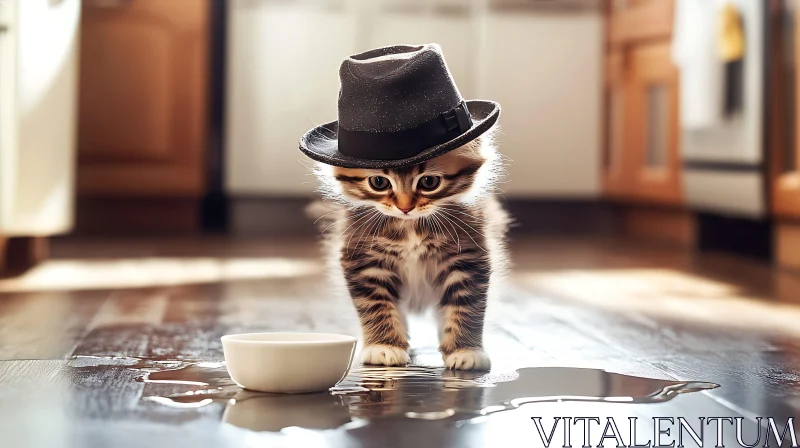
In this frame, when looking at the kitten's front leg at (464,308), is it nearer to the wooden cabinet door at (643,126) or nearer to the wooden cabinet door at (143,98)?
the wooden cabinet door at (643,126)

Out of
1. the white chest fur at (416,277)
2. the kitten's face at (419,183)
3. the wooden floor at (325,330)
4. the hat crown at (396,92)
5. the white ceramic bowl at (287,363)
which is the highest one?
the hat crown at (396,92)

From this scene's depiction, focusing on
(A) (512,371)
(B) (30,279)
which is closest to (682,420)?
(A) (512,371)

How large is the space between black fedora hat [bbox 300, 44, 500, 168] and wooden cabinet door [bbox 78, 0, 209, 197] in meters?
2.90

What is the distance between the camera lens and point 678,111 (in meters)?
3.98

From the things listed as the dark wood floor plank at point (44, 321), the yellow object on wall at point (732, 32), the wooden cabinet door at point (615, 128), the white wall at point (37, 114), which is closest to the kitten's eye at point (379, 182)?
the dark wood floor plank at point (44, 321)

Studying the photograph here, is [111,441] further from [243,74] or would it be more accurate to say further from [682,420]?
[243,74]

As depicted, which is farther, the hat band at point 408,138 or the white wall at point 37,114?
the white wall at point 37,114

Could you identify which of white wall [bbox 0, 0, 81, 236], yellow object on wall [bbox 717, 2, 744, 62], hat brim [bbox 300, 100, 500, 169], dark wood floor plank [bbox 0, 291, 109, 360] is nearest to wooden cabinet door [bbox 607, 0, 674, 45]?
yellow object on wall [bbox 717, 2, 744, 62]

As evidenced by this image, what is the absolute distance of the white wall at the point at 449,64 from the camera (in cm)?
433

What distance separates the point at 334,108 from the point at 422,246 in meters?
2.74

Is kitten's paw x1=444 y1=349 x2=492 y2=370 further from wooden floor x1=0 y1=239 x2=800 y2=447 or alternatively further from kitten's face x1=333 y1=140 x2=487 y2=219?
kitten's face x1=333 y1=140 x2=487 y2=219

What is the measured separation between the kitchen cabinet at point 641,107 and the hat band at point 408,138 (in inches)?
109

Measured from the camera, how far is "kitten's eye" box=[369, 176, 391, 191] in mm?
1459

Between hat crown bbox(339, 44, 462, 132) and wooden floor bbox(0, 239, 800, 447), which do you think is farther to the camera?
hat crown bbox(339, 44, 462, 132)
